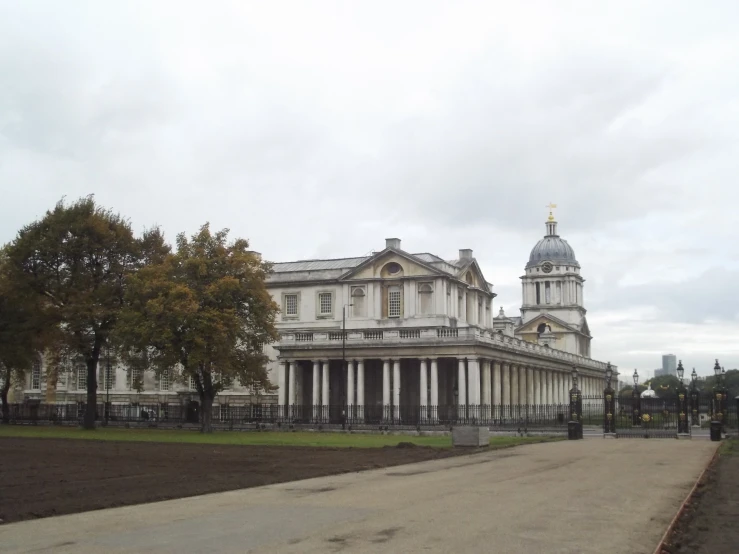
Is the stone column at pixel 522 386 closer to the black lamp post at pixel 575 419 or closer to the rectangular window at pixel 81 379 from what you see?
the black lamp post at pixel 575 419

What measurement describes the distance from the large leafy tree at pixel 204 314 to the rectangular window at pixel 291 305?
1024 inches

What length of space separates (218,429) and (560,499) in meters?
44.6

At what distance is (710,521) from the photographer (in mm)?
16547

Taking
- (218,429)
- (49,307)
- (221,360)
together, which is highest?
(49,307)

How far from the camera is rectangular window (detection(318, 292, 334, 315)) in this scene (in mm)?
82975

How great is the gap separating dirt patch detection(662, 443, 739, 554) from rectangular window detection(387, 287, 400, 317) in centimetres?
5368

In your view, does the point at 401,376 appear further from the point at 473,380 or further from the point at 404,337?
the point at 473,380

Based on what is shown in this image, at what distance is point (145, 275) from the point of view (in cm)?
5516

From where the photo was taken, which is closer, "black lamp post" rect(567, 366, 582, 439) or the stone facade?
"black lamp post" rect(567, 366, 582, 439)

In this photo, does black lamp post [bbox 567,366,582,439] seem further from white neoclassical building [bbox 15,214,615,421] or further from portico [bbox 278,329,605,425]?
portico [bbox 278,329,605,425]

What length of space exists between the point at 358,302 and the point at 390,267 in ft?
15.2

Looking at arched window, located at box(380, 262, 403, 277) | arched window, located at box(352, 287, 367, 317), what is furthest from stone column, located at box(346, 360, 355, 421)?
arched window, located at box(380, 262, 403, 277)

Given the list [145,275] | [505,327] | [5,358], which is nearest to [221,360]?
[145,275]

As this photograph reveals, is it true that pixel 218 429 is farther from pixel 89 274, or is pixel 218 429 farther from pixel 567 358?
pixel 567 358
